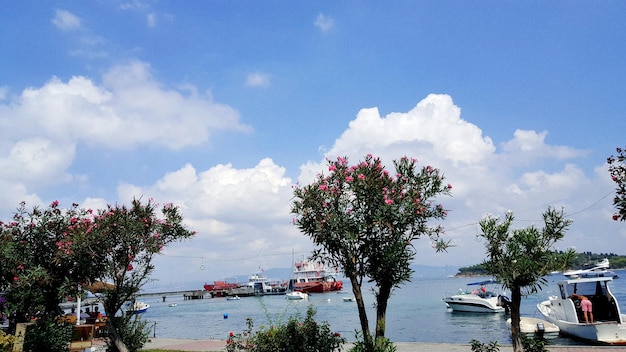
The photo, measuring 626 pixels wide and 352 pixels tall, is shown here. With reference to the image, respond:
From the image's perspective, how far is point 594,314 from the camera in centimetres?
2547

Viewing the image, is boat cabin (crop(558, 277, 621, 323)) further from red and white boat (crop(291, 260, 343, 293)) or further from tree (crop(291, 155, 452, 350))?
red and white boat (crop(291, 260, 343, 293))

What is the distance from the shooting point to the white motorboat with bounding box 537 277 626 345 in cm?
2372

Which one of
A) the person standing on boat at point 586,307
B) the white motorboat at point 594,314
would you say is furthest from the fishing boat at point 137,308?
the person standing on boat at point 586,307

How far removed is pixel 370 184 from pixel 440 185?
2.16 metres

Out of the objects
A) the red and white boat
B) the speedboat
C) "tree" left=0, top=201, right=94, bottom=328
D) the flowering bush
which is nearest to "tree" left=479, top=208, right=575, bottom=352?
the flowering bush

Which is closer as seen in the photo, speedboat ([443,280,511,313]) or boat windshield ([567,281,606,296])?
boat windshield ([567,281,606,296])

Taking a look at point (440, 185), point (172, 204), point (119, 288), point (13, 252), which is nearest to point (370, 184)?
point (440, 185)

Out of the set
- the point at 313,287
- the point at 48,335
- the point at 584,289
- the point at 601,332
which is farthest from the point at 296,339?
the point at 313,287

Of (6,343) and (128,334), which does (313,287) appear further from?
(6,343)

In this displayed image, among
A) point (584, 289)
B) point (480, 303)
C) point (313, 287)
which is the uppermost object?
point (584, 289)

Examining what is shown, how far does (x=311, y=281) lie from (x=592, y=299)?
106899 mm

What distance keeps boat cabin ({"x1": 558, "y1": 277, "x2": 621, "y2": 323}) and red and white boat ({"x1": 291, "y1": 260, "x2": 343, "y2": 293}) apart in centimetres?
9363

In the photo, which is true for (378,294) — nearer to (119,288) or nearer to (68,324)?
(119,288)

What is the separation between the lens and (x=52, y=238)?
17.9 m
